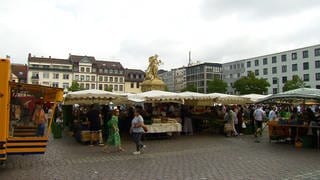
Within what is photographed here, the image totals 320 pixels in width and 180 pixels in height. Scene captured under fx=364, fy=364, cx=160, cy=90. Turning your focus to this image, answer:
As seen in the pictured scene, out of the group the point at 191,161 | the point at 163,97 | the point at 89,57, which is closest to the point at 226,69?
the point at 89,57

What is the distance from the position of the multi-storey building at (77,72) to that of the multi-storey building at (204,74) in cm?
3135

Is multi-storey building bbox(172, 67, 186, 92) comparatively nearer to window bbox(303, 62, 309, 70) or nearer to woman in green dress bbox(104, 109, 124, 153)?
window bbox(303, 62, 309, 70)

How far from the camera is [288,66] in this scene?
294 feet

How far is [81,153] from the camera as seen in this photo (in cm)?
1352

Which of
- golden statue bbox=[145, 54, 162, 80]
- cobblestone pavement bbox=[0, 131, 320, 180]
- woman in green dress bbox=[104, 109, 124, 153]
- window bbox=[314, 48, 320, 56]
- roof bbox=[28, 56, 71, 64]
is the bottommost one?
cobblestone pavement bbox=[0, 131, 320, 180]

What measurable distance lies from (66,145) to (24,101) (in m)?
5.61

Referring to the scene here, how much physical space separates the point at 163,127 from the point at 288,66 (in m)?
78.4

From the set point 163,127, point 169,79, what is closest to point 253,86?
point 163,127

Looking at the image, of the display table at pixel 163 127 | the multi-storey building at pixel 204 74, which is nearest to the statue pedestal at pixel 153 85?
the display table at pixel 163 127

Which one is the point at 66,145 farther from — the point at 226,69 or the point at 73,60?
the point at 226,69

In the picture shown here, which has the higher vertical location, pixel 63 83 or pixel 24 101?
pixel 63 83

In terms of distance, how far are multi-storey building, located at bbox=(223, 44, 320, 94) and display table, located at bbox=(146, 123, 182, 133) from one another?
7195cm

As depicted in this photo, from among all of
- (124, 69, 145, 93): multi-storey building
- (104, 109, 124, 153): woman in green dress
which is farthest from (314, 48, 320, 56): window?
(104, 109, 124, 153): woman in green dress

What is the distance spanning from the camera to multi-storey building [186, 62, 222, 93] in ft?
419
